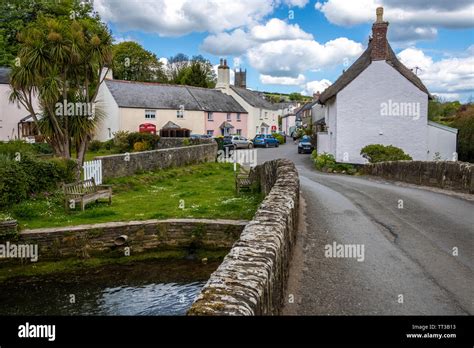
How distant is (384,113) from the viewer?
28.0m

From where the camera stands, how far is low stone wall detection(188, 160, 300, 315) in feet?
11.7

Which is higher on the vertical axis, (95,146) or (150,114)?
(150,114)

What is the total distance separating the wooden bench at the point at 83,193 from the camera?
15.5m

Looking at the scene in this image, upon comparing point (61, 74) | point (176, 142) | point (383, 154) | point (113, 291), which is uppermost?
point (61, 74)

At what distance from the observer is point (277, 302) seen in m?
5.13

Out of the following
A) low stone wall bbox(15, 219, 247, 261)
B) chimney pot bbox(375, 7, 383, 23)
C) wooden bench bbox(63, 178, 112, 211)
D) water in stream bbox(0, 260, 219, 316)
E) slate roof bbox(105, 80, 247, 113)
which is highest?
chimney pot bbox(375, 7, 383, 23)

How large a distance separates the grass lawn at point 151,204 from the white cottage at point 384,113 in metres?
10.3

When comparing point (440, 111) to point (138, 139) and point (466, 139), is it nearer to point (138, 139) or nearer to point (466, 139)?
point (466, 139)

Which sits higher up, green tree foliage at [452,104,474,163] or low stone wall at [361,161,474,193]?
green tree foliage at [452,104,474,163]

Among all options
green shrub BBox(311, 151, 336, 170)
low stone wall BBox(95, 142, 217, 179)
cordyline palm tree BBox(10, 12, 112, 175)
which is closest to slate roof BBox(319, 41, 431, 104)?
green shrub BBox(311, 151, 336, 170)

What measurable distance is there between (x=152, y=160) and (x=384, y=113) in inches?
577

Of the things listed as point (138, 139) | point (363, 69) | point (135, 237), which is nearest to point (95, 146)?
point (138, 139)

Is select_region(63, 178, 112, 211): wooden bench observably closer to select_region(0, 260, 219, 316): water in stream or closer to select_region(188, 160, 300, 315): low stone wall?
select_region(0, 260, 219, 316): water in stream

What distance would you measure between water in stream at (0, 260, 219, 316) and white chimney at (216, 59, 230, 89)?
49.2 m
